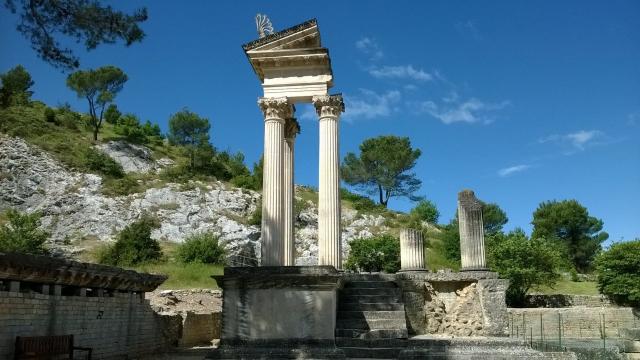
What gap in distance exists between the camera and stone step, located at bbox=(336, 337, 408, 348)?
997 centimetres

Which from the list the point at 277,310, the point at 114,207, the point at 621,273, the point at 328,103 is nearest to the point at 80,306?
the point at 277,310

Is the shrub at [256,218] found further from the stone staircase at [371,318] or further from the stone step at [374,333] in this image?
the stone step at [374,333]

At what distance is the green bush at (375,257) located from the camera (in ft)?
118

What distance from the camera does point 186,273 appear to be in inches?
1115

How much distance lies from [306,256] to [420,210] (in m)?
22.6

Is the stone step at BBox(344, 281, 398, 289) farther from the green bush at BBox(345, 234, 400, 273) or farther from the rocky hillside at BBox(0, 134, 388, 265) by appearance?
the rocky hillside at BBox(0, 134, 388, 265)

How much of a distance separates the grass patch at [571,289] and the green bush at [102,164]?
120 ft

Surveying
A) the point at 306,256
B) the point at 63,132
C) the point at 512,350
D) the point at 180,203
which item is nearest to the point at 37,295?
the point at 512,350

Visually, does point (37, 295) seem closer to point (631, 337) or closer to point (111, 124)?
point (631, 337)

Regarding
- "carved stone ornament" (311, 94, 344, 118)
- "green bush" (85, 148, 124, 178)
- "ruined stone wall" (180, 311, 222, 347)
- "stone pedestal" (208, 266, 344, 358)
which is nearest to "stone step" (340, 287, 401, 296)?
"stone pedestal" (208, 266, 344, 358)

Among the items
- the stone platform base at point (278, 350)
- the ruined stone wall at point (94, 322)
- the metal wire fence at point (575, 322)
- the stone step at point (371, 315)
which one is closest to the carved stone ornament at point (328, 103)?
the stone step at point (371, 315)

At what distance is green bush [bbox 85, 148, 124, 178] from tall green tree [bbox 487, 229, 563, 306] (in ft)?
109

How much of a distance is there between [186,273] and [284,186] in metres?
16.8

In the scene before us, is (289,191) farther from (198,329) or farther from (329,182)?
(198,329)
